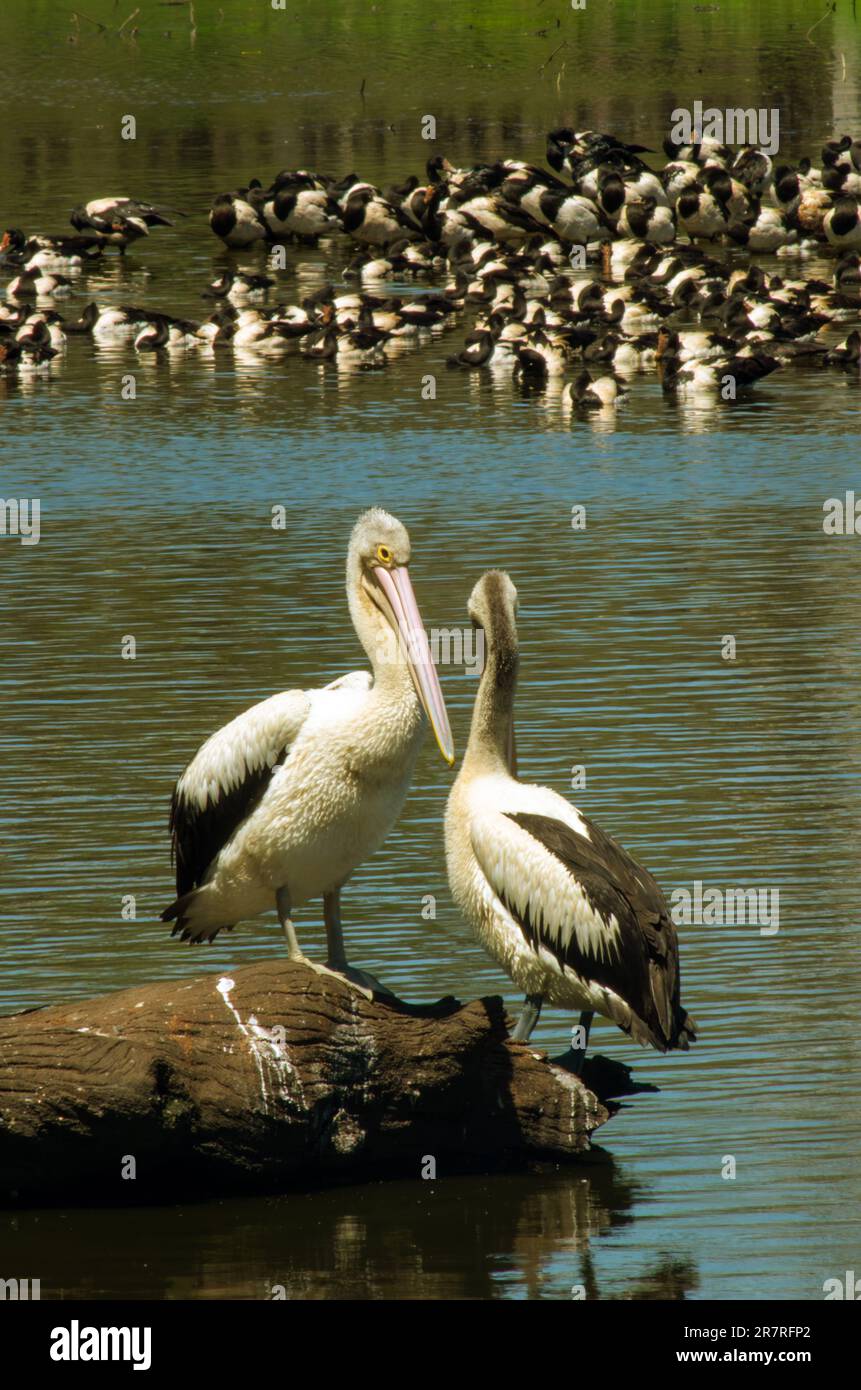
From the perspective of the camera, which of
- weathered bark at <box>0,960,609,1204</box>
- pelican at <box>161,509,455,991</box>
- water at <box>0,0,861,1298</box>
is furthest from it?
pelican at <box>161,509,455,991</box>

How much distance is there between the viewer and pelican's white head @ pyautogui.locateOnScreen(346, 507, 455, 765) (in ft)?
22.1

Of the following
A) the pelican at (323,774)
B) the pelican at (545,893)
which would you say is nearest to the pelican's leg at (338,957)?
the pelican at (323,774)

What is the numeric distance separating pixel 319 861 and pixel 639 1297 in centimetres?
168

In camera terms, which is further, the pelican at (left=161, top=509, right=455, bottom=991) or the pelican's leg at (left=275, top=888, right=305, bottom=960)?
the pelican's leg at (left=275, top=888, right=305, bottom=960)

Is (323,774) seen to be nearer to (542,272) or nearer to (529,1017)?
(529,1017)

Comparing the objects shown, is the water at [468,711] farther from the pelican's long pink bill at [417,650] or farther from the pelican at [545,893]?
the pelican's long pink bill at [417,650]

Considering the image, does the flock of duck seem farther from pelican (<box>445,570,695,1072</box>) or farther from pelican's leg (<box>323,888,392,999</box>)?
pelican's leg (<box>323,888,392,999</box>)

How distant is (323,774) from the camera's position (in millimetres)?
6609

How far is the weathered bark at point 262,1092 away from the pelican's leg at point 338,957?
103 millimetres

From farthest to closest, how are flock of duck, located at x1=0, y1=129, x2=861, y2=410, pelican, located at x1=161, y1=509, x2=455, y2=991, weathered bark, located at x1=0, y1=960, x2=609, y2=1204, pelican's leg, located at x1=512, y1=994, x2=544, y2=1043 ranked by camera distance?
flock of duck, located at x1=0, y1=129, x2=861, y2=410
pelican's leg, located at x1=512, y1=994, x2=544, y2=1043
pelican, located at x1=161, y1=509, x2=455, y2=991
weathered bark, located at x1=0, y1=960, x2=609, y2=1204

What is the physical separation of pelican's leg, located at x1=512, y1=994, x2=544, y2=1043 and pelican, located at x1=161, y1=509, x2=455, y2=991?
0.50m

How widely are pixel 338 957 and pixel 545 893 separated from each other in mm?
681

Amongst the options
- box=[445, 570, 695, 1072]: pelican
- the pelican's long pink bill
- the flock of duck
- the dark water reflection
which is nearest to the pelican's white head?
the pelican's long pink bill

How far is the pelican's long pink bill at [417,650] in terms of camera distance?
6645 mm
